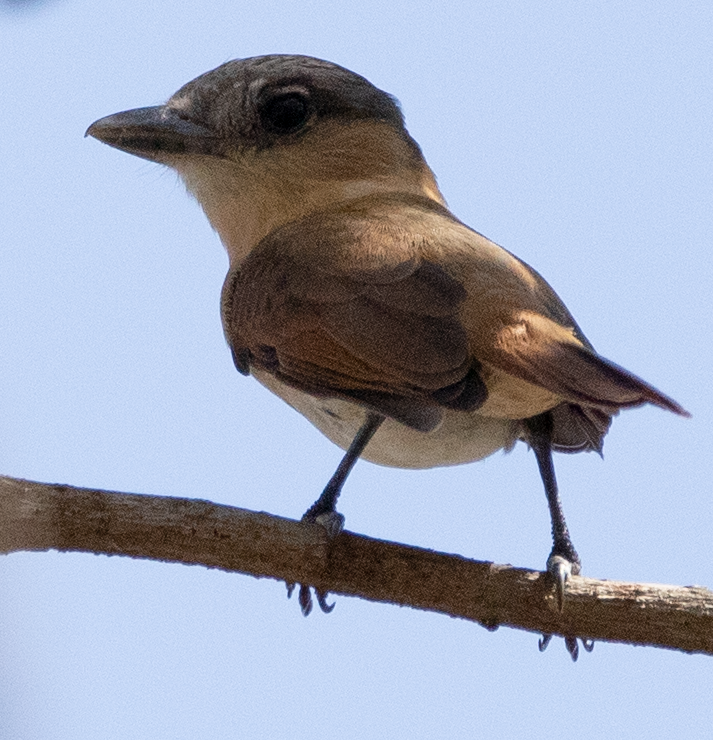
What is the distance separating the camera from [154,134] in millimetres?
4770

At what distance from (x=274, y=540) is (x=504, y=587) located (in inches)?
25.8

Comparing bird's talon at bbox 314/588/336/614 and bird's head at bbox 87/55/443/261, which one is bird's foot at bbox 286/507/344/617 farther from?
bird's head at bbox 87/55/443/261

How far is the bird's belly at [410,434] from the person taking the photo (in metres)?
4.10

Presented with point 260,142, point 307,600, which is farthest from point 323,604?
point 260,142

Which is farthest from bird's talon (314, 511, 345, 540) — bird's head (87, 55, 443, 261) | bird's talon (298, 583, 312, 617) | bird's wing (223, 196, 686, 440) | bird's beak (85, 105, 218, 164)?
bird's beak (85, 105, 218, 164)

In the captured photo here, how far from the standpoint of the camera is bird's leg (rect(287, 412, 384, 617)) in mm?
3693

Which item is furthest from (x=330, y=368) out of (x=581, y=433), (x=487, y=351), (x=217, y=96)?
(x=217, y=96)

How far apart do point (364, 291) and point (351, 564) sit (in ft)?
2.62

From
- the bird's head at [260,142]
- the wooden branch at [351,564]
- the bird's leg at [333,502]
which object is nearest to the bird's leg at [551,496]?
the wooden branch at [351,564]

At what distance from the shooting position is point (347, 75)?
521 centimetres

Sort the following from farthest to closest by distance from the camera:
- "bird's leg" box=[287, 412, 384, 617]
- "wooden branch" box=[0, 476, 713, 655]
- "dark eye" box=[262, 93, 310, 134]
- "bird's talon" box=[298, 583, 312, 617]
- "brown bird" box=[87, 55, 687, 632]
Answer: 1. "dark eye" box=[262, 93, 310, 134]
2. "bird's talon" box=[298, 583, 312, 617]
3. "bird's leg" box=[287, 412, 384, 617]
4. "brown bird" box=[87, 55, 687, 632]
5. "wooden branch" box=[0, 476, 713, 655]

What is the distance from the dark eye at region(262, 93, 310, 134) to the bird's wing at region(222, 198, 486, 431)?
69 cm

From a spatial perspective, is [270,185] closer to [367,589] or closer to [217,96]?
[217,96]

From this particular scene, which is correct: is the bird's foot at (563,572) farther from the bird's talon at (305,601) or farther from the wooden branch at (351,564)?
the bird's talon at (305,601)
